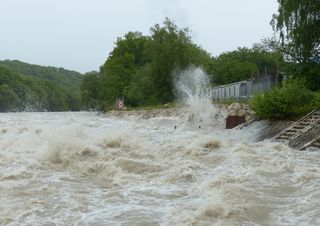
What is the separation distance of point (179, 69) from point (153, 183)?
173 ft

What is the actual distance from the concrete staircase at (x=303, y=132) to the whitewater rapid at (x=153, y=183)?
0.66 m

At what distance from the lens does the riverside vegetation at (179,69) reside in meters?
23.7

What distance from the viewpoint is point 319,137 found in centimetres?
1673

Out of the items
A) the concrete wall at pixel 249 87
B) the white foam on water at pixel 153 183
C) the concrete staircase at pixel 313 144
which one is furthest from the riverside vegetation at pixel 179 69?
the white foam on water at pixel 153 183

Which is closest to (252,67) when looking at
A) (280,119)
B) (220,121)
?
(220,121)

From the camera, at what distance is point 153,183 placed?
10.6 meters

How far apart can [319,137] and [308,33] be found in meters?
14.7

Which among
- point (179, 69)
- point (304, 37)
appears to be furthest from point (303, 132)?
point (179, 69)

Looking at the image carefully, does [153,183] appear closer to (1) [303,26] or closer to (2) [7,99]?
(1) [303,26]

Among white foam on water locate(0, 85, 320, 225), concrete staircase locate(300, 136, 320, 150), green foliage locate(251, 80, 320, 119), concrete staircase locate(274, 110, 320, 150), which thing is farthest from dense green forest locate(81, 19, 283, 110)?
white foam on water locate(0, 85, 320, 225)

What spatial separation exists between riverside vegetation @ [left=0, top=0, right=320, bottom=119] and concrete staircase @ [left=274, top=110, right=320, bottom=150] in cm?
175

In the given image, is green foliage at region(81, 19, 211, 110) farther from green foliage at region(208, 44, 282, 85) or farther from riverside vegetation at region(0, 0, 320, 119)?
green foliage at region(208, 44, 282, 85)

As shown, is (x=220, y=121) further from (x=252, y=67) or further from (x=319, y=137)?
(x=252, y=67)

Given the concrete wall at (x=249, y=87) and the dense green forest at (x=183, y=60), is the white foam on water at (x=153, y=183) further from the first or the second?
the concrete wall at (x=249, y=87)
